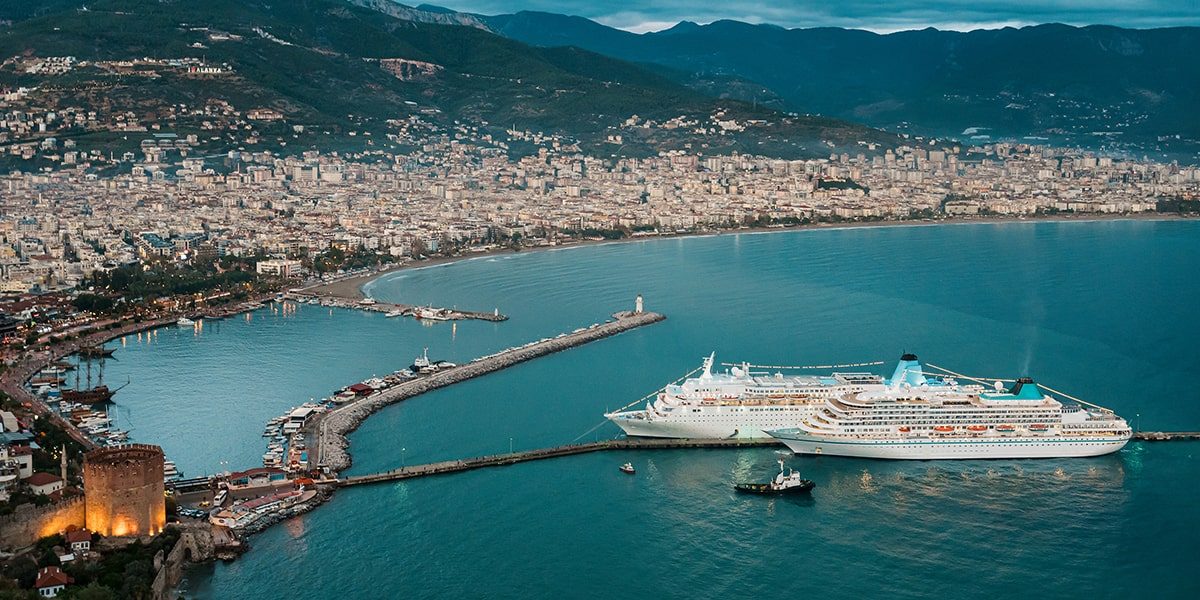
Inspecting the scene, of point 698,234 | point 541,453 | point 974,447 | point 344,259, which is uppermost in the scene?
point 698,234

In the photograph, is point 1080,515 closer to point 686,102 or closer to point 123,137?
point 123,137

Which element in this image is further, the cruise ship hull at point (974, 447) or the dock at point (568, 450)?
the cruise ship hull at point (974, 447)

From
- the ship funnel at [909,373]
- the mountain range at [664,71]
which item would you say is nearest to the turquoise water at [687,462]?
the ship funnel at [909,373]

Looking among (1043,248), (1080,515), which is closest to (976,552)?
(1080,515)

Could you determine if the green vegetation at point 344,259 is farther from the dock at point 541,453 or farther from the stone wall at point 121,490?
the stone wall at point 121,490

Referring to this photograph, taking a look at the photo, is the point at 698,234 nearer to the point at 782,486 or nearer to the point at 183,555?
the point at 782,486

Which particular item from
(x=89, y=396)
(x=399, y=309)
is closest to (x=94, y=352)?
(x=89, y=396)
